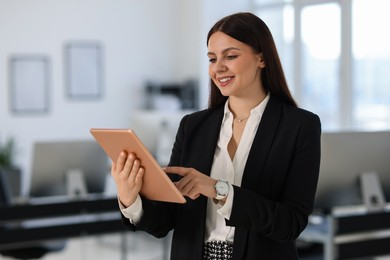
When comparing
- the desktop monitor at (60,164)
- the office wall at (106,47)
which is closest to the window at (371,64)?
the office wall at (106,47)

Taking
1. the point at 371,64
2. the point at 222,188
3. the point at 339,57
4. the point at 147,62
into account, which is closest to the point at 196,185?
the point at 222,188

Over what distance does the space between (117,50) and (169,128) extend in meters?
3.13

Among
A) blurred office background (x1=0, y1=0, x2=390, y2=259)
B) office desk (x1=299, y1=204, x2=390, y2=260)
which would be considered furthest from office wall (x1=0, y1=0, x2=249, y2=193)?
office desk (x1=299, y1=204, x2=390, y2=260)

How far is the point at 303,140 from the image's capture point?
1.59 meters

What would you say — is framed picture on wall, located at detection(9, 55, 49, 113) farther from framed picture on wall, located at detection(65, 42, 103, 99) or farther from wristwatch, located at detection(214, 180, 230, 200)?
wristwatch, located at detection(214, 180, 230, 200)

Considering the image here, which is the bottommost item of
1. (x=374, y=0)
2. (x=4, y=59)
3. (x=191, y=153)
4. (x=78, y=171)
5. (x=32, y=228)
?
(x=32, y=228)

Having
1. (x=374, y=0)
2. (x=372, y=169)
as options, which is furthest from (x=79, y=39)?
(x=372, y=169)

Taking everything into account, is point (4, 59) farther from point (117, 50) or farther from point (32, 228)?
point (32, 228)

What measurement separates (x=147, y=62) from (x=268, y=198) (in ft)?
23.8

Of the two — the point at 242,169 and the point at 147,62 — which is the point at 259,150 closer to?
the point at 242,169

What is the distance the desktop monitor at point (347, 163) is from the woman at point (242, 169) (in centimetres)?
167

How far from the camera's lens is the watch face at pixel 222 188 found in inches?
59.0

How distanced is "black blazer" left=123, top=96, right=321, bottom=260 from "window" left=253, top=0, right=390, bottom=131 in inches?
206

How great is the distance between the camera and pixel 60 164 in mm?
4043
